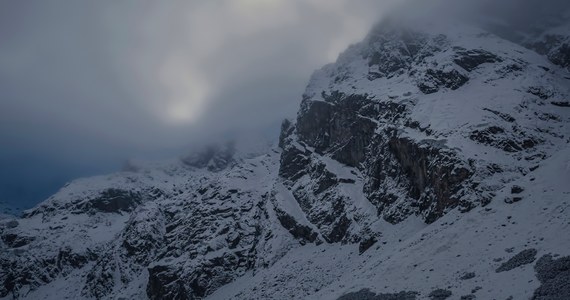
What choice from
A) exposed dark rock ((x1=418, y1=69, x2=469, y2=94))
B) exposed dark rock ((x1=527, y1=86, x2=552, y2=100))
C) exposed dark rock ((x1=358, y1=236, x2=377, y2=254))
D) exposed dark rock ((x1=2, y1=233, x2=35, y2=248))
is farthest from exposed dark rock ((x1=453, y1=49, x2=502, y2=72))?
exposed dark rock ((x1=2, y1=233, x2=35, y2=248))

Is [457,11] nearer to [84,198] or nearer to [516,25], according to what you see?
[516,25]

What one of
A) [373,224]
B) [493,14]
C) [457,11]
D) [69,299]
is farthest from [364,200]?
[69,299]

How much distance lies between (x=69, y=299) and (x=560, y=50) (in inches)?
5384

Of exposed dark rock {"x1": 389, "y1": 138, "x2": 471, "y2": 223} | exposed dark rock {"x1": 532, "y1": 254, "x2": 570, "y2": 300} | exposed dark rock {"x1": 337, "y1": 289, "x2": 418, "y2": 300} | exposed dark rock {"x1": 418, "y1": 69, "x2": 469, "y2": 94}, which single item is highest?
exposed dark rock {"x1": 418, "y1": 69, "x2": 469, "y2": 94}

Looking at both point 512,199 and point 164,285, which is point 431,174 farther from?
point 164,285

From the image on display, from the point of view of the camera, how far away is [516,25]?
423 feet

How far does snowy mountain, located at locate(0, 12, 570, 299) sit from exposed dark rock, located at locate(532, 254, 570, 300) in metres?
0.13

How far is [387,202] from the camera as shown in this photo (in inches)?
2970

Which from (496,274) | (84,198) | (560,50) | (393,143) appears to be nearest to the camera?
(496,274)

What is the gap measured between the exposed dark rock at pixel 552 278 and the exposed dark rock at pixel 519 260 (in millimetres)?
1193

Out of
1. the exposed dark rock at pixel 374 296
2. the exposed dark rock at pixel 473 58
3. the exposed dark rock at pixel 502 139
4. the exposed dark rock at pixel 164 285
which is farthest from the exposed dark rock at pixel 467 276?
the exposed dark rock at pixel 164 285

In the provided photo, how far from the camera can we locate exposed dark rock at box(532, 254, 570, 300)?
102 feet

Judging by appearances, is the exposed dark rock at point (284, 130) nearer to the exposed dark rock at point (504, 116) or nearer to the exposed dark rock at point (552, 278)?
the exposed dark rock at point (504, 116)

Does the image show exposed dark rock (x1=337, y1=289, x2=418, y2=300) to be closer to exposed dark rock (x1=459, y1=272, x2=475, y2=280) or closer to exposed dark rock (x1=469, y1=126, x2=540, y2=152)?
exposed dark rock (x1=459, y1=272, x2=475, y2=280)
